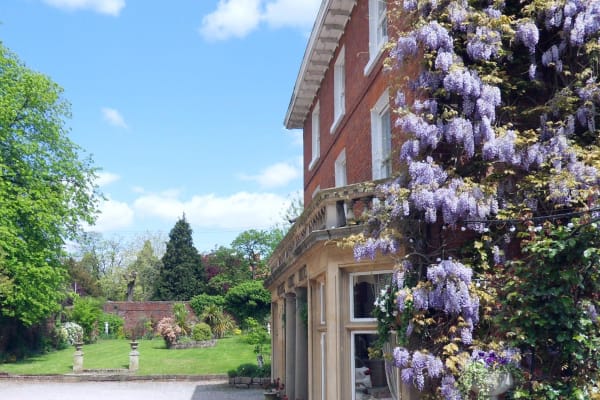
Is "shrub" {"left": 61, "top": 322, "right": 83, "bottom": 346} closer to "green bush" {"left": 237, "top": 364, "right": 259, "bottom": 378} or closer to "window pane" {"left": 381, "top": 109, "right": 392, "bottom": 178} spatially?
"green bush" {"left": 237, "top": 364, "right": 259, "bottom": 378}

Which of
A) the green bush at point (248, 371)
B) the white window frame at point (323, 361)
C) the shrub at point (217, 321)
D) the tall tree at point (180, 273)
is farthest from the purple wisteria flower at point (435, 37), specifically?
the tall tree at point (180, 273)

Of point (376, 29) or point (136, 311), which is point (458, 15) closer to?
point (376, 29)

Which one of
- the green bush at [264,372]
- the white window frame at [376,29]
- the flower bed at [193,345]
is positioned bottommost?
the green bush at [264,372]

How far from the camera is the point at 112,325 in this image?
4716 centimetres

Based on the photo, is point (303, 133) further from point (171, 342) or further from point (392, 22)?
point (171, 342)

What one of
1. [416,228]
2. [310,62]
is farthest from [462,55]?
[310,62]

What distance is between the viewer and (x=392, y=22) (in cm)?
1077

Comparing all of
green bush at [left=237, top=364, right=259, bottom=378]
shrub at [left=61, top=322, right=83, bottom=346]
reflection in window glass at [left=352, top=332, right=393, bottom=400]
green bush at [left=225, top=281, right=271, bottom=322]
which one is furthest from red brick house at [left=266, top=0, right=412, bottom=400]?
shrub at [left=61, top=322, right=83, bottom=346]

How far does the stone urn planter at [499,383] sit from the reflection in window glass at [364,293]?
2160mm

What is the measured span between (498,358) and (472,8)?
4693 millimetres

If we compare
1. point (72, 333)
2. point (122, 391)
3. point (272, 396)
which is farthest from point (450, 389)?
point (72, 333)

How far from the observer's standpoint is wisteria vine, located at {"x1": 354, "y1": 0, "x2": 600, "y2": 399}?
7980mm

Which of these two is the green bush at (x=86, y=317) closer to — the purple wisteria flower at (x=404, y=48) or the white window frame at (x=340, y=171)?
the white window frame at (x=340, y=171)

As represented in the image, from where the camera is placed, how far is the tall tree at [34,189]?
98.0 ft
